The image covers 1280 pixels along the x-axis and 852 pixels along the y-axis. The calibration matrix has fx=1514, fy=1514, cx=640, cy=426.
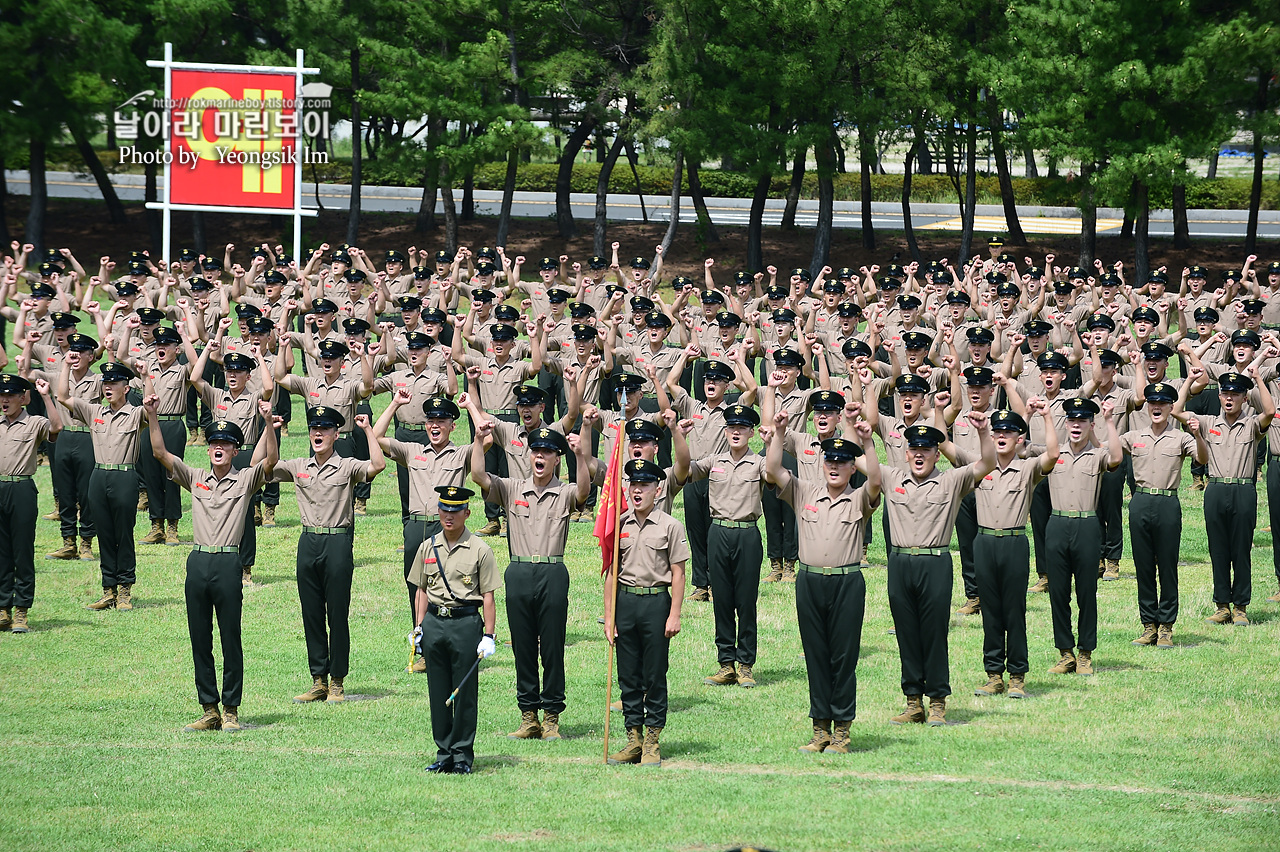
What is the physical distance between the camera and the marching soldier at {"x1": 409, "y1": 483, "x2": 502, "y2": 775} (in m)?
10.6

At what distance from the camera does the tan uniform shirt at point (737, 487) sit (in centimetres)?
1336

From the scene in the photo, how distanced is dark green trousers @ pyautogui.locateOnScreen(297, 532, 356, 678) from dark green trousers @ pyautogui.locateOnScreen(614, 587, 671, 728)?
2942 millimetres

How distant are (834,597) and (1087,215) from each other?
27.3 metres

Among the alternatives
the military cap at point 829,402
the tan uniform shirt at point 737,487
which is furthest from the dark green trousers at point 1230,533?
the tan uniform shirt at point 737,487

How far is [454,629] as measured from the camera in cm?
1063

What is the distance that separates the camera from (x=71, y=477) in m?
17.6

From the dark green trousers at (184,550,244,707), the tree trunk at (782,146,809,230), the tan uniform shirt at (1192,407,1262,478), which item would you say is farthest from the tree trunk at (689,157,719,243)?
the dark green trousers at (184,550,244,707)

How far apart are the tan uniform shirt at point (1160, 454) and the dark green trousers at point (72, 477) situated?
11.2m

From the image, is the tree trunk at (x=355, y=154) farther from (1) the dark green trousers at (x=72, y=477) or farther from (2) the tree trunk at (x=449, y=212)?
(1) the dark green trousers at (x=72, y=477)

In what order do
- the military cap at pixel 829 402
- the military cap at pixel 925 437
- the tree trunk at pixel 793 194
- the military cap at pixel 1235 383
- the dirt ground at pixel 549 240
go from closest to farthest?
the military cap at pixel 925 437, the military cap at pixel 829 402, the military cap at pixel 1235 383, the dirt ground at pixel 549 240, the tree trunk at pixel 793 194

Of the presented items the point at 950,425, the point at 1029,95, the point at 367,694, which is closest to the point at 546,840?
the point at 367,694

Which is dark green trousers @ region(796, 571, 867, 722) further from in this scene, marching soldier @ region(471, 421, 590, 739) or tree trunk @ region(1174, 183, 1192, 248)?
tree trunk @ region(1174, 183, 1192, 248)

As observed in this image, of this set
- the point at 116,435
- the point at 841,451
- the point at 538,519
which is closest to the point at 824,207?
the point at 116,435

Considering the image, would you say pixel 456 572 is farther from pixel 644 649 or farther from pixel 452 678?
pixel 644 649
